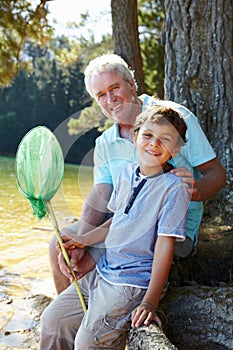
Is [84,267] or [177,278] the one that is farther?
[177,278]

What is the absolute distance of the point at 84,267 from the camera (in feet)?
6.54

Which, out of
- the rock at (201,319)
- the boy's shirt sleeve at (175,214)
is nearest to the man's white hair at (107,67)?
the boy's shirt sleeve at (175,214)

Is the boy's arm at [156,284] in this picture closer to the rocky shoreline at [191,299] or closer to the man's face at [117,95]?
the rocky shoreline at [191,299]

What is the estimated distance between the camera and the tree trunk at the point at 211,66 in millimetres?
2889

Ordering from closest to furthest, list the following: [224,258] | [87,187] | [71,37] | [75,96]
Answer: [224,258] → [87,187] → [71,37] → [75,96]

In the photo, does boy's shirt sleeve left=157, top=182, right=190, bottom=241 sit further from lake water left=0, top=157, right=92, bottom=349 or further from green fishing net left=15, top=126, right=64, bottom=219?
lake water left=0, top=157, right=92, bottom=349

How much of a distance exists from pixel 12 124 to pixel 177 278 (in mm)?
25175

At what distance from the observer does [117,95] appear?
2.13 metres

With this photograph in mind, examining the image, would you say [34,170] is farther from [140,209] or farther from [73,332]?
[73,332]

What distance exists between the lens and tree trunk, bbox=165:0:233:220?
9.48 feet

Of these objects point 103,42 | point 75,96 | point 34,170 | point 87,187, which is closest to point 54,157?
point 34,170

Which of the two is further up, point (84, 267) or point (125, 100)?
point (125, 100)

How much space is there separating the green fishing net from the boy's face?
1.29 feet

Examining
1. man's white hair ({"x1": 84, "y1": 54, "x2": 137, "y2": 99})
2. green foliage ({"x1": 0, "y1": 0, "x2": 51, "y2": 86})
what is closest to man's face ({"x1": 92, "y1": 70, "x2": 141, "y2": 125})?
man's white hair ({"x1": 84, "y1": 54, "x2": 137, "y2": 99})
